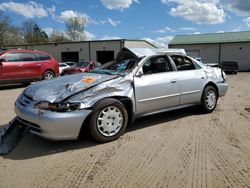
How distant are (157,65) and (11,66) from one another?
28.7 ft

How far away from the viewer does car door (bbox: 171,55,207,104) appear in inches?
240

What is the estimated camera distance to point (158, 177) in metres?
3.57

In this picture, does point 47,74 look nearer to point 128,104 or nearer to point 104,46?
point 128,104

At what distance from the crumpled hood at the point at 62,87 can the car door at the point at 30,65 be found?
27.2 feet

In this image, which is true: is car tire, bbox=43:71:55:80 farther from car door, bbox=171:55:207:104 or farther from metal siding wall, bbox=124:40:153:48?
metal siding wall, bbox=124:40:153:48

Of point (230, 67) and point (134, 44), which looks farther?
point (134, 44)

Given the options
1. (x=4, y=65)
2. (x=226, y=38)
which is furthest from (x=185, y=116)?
(x=226, y=38)

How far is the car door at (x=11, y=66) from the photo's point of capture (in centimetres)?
1225

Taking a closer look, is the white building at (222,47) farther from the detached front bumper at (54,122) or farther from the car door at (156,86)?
the detached front bumper at (54,122)

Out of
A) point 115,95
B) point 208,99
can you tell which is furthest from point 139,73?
point 208,99

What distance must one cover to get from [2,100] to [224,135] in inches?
288

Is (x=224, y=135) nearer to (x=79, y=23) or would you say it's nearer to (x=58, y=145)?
(x=58, y=145)

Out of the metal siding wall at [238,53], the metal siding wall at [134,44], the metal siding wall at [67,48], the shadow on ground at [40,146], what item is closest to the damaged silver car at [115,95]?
the shadow on ground at [40,146]

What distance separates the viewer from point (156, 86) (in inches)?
218
